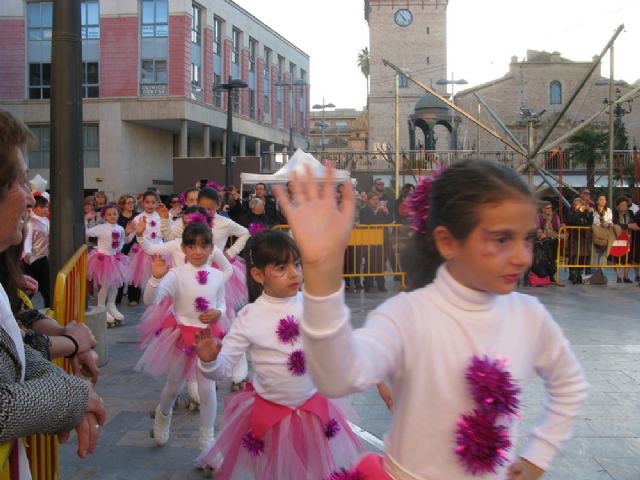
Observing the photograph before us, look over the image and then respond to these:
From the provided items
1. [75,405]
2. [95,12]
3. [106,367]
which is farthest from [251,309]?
[95,12]

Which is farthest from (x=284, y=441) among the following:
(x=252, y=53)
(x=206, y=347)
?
(x=252, y=53)

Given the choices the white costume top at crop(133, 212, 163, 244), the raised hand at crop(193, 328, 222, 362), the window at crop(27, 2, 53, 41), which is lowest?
the raised hand at crop(193, 328, 222, 362)

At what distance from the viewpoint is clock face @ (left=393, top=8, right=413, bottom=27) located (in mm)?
59250

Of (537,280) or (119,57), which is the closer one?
(537,280)

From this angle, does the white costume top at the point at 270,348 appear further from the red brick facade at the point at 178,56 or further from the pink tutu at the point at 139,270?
the red brick facade at the point at 178,56

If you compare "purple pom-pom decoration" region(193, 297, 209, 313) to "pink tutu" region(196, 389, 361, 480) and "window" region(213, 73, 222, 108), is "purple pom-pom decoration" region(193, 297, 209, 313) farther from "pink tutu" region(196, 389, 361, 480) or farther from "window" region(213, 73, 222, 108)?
"window" region(213, 73, 222, 108)

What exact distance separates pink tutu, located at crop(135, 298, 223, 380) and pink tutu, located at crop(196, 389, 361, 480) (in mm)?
1291

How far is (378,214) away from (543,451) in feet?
38.0

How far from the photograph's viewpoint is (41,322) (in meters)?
2.81

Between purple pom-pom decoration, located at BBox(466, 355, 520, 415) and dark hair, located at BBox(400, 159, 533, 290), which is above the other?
dark hair, located at BBox(400, 159, 533, 290)

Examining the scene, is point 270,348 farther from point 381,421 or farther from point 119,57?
point 119,57

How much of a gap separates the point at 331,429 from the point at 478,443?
161cm

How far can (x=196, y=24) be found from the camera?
4119cm

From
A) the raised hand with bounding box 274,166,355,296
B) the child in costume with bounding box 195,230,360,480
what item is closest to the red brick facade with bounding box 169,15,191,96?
the child in costume with bounding box 195,230,360,480
